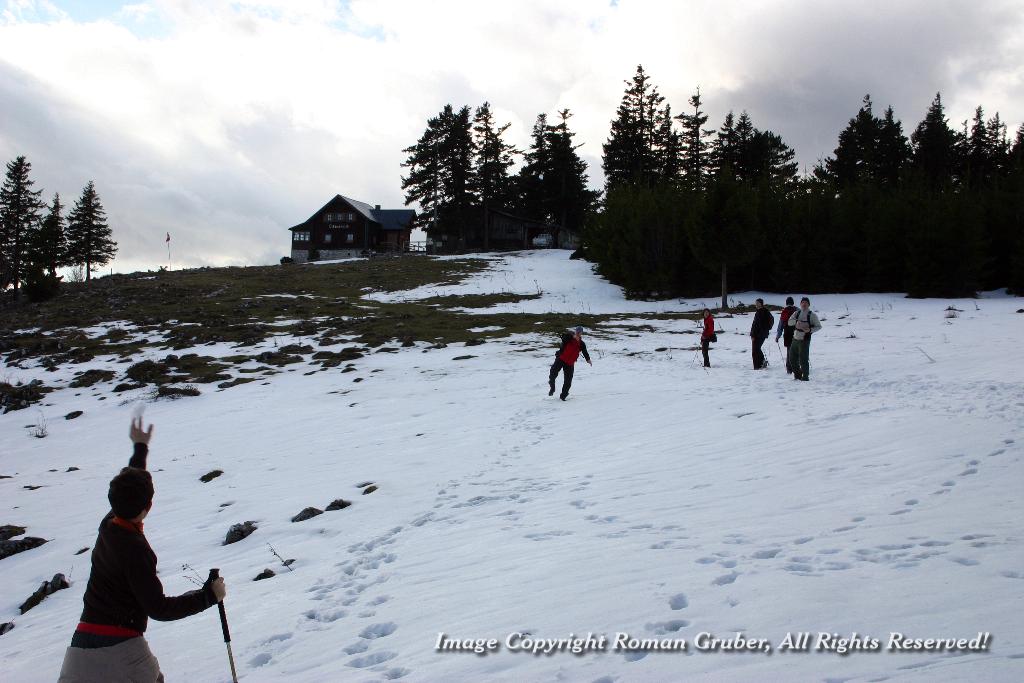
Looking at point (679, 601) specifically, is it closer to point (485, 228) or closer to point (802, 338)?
point (802, 338)

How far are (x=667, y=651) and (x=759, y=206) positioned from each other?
3863 centimetres

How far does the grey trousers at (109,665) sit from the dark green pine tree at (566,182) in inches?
2997

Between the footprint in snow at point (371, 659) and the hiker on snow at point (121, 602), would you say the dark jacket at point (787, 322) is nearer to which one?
the footprint in snow at point (371, 659)

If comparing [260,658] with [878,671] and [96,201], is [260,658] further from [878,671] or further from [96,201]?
[96,201]

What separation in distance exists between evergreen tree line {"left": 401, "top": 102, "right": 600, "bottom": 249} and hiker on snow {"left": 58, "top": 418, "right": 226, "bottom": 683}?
243 feet

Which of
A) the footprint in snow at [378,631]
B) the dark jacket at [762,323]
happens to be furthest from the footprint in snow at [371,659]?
the dark jacket at [762,323]

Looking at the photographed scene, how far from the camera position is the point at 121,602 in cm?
349

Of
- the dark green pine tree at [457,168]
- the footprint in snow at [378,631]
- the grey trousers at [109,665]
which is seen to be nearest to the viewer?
the grey trousers at [109,665]

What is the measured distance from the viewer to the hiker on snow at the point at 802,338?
1620cm

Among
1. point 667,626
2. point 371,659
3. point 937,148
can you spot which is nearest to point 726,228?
point 667,626

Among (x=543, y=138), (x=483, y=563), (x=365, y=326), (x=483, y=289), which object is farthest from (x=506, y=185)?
(x=483, y=563)

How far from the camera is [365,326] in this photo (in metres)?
31.6

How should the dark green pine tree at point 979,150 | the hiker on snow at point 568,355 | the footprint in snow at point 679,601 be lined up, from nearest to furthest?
the footprint in snow at point 679,601 < the hiker on snow at point 568,355 < the dark green pine tree at point 979,150

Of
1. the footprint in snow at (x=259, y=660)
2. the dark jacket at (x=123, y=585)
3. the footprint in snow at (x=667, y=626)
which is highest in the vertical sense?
the dark jacket at (x=123, y=585)
